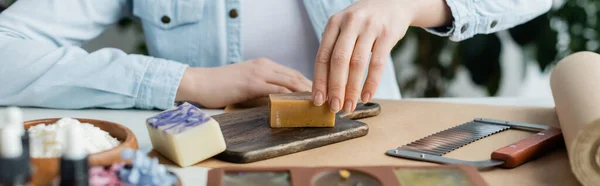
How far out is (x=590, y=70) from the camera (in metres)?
0.99

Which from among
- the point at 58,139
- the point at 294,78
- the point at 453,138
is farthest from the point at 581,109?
the point at 58,139

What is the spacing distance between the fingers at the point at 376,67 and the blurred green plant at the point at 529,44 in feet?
3.94

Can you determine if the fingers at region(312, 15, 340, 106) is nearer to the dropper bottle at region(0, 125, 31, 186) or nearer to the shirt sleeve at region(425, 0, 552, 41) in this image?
the shirt sleeve at region(425, 0, 552, 41)

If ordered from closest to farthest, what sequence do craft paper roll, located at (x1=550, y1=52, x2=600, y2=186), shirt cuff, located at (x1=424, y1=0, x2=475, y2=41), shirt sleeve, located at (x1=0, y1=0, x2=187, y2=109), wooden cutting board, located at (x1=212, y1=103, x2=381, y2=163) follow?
1. craft paper roll, located at (x1=550, y1=52, x2=600, y2=186)
2. wooden cutting board, located at (x1=212, y1=103, x2=381, y2=163)
3. shirt sleeve, located at (x1=0, y1=0, x2=187, y2=109)
4. shirt cuff, located at (x1=424, y1=0, x2=475, y2=41)

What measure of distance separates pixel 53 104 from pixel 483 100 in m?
0.78

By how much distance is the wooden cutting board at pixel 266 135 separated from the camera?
847 mm

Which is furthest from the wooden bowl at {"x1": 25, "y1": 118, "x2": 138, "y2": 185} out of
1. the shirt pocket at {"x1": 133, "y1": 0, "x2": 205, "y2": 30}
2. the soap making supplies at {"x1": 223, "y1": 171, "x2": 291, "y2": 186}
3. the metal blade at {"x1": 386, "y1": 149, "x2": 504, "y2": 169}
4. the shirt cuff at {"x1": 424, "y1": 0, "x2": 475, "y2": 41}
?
the shirt cuff at {"x1": 424, "y1": 0, "x2": 475, "y2": 41}

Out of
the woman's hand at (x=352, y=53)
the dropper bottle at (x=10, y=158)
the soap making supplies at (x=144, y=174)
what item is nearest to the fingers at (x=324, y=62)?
the woman's hand at (x=352, y=53)

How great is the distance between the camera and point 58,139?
72cm

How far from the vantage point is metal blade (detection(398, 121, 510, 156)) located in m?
0.89

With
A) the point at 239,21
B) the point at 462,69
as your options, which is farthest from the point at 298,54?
the point at 462,69

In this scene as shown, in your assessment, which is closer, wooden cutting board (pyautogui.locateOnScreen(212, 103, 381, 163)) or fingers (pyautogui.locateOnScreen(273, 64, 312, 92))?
wooden cutting board (pyautogui.locateOnScreen(212, 103, 381, 163))

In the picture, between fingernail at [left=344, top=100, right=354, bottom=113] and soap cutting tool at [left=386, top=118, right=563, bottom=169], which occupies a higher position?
fingernail at [left=344, top=100, right=354, bottom=113]

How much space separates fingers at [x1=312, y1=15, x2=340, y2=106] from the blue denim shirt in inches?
11.4
